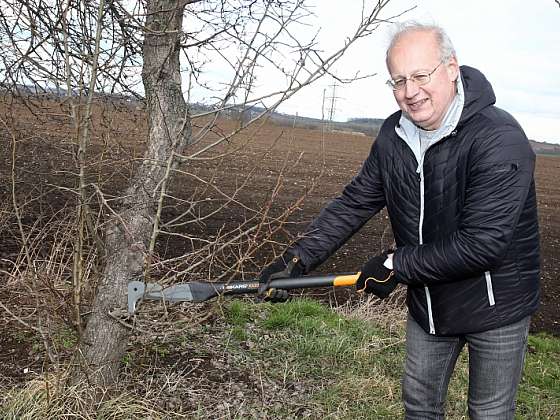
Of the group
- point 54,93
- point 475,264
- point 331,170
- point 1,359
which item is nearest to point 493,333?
point 475,264

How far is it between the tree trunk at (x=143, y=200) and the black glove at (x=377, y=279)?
1231 millimetres

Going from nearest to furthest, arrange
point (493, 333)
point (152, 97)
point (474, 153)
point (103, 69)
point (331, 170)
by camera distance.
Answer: point (474, 153) → point (493, 333) → point (103, 69) → point (152, 97) → point (331, 170)

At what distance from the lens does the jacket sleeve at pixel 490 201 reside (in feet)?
6.91

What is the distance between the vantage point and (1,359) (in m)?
3.79

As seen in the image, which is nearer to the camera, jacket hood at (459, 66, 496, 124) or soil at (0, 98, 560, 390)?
jacket hood at (459, 66, 496, 124)

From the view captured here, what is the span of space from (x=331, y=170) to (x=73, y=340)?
21355mm

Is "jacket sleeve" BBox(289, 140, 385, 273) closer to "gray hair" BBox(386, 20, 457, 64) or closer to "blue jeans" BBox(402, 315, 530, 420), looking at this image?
"blue jeans" BBox(402, 315, 530, 420)

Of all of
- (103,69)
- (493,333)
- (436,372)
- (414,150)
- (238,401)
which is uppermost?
(103,69)

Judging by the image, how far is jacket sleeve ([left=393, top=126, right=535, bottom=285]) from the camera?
2.11m

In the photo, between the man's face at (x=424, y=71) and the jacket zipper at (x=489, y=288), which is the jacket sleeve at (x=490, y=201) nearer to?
the jacket zipper at (x=489, y=288)

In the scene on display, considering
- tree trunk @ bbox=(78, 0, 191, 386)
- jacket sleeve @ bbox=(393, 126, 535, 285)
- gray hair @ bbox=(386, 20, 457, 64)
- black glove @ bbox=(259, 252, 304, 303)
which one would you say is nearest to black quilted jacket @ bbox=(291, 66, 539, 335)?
jacket sleeve @ bbox=(393, 126, 535, 285)

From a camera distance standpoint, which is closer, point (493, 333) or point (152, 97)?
point (493, 333)

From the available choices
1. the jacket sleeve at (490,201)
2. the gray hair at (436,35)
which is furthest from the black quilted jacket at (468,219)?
the gray hair at (436,35)

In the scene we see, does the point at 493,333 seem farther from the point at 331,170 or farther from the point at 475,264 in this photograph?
the point at 331,170
